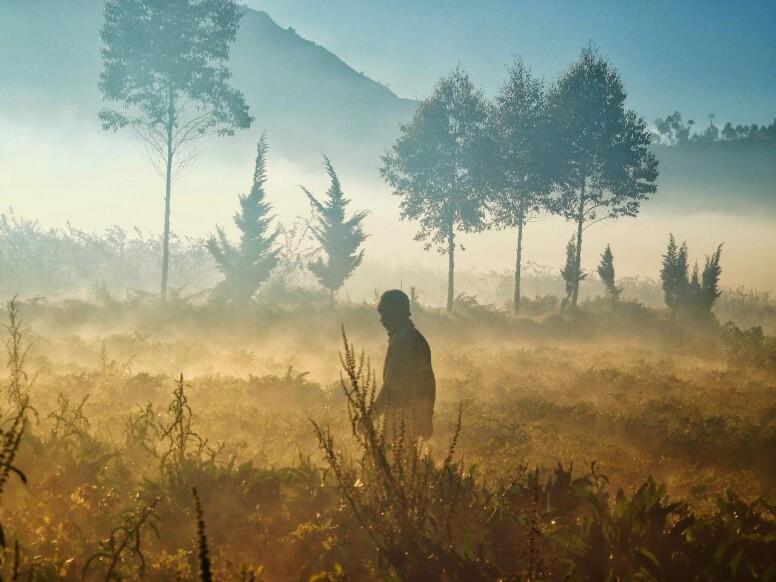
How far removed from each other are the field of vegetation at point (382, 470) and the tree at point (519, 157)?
552 inches

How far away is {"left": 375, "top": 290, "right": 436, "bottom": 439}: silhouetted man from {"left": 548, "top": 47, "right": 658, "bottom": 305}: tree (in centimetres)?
2728

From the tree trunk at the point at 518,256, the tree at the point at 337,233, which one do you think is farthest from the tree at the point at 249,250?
the tree trunk at the point at 518,256

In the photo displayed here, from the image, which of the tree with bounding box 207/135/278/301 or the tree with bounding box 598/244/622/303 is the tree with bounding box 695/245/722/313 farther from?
the tree with bounding box 207/135/278/301

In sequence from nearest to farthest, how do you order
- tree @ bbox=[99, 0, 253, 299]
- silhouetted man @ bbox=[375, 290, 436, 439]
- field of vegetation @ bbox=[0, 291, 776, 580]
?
field of vegetation @ bbox=[0, 291, 776, 580], silhouetted man @ bbox=[375, 290, 436, 439], tree @ bbox=[99, 0, 253, 299]

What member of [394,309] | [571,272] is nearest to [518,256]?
[571,272]

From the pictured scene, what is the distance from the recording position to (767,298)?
126 feet

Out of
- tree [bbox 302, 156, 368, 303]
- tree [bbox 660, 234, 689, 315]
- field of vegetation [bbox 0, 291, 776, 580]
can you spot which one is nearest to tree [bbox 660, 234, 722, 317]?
tree [bbox 660, 234, 689, 315]

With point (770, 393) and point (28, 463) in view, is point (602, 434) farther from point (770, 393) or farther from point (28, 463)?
point (28, 463)

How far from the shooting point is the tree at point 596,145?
31578mm

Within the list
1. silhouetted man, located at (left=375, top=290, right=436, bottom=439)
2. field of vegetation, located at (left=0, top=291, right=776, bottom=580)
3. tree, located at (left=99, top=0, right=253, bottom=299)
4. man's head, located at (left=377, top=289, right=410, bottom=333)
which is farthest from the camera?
tree, located at (left=99, top=0, right=253, bottom=299)

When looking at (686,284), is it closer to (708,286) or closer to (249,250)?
(708,286)

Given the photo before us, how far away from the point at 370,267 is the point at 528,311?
105ft

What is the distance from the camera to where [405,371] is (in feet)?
19.8

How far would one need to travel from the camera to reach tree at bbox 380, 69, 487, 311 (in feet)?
99.9
